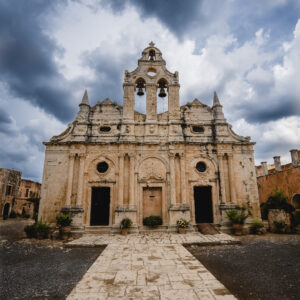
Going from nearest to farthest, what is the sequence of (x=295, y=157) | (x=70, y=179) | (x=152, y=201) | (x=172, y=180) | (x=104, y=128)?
(x=70, y=179) < (x=172, y=180) < (x=152, y=201) < (x=104, y=128) < (x=295, y=157)

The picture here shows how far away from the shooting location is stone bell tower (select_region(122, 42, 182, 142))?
15.1 metres

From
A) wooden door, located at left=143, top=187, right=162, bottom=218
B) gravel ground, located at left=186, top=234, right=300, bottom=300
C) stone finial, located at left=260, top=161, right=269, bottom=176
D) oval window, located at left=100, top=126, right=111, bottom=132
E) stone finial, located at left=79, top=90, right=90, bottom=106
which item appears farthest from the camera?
stone finial, located at left=260, top=161, right=269, bottom=176

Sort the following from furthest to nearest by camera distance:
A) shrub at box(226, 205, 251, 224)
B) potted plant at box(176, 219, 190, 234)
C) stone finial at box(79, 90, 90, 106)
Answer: stone finial at box(79, 90, 90, 106), shrub at box(226, 205, 251, 224), potted plant at box(176, 219, 190, 234)

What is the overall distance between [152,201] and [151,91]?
27.3ft

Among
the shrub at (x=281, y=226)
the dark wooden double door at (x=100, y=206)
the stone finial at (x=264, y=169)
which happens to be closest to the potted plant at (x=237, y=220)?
the shrub at (x=281, y=226)

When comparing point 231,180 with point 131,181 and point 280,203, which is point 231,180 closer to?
point 280,203

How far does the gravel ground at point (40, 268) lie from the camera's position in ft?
16.9

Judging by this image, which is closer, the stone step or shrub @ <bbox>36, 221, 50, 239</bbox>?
shrub @ <bbox>36, 221, 50, 239</bbox>

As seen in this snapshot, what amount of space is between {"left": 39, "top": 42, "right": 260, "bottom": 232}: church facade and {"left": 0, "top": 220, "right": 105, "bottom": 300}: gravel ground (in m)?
3.56

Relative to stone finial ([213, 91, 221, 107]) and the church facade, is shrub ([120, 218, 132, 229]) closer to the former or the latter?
the church facade

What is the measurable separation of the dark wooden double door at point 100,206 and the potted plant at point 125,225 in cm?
160

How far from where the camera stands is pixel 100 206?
13.9 metres

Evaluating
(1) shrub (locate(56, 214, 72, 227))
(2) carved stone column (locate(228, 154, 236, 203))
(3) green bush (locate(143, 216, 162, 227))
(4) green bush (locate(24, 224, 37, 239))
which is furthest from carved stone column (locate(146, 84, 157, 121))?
(4) green bush (locate(24, 224, 37, 239))

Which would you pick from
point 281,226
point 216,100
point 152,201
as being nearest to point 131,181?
point 152,201
